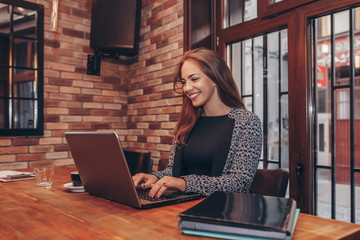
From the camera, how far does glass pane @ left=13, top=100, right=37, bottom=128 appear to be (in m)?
3.10

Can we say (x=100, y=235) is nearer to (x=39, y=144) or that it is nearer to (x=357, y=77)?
(x=357, y=77)

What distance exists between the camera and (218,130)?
5.83 ft

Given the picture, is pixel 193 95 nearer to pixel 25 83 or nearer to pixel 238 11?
pixel 238 11

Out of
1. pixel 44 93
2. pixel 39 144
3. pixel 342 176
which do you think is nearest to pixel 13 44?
pixel 44 93

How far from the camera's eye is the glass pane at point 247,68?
2598 mm

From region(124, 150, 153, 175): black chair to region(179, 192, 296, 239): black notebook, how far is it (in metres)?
1.24

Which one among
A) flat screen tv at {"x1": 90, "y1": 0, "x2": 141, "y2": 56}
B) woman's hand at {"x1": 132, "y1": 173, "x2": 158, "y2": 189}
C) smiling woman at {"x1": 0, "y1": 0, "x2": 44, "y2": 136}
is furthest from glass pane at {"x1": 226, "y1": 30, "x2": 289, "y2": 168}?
smiling woman at {"x1": 0, "y1": 0, "x2": 44, "y2": 136}

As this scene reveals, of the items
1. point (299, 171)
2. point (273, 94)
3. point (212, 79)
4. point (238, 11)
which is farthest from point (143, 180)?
point (238, 11)

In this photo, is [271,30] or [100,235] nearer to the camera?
[100,235]

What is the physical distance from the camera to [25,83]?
10.4 ft

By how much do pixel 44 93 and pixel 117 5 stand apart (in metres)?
1.13

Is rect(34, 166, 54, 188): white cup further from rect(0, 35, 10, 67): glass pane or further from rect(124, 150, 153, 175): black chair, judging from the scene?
rect(0, 35, 10, 67): glass pane

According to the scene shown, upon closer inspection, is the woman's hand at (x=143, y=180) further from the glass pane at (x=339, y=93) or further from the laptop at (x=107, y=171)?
the glass pane at (x=339, y=93)

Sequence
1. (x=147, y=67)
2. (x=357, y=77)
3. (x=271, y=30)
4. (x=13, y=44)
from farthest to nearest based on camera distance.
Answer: (x=147, y=67), (x=13, y=44), (x=271, y=30), (x=357, y=77)
